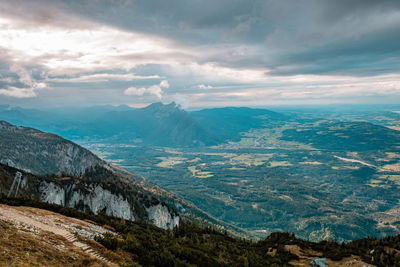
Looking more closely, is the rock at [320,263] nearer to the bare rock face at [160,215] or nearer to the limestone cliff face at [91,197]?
the limestone cliff face at [91,197]

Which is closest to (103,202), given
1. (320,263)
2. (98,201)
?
(98,201)

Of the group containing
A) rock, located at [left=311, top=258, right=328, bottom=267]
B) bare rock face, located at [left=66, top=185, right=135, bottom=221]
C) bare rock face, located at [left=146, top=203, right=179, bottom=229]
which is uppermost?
rock, located at [left=311, top=258, right=328, bottom=267]

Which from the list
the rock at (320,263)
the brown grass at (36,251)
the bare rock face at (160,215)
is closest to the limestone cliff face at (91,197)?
the bare rock face at (160,215)

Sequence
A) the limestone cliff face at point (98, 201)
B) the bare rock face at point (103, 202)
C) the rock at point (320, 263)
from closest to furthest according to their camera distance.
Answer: the rock at point (320, 263), the limestone cliff face at point (98, 201), the bare rock face at point (103, 202)

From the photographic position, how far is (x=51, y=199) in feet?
388

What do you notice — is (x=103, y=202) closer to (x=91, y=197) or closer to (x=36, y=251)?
(x=91, y=197)

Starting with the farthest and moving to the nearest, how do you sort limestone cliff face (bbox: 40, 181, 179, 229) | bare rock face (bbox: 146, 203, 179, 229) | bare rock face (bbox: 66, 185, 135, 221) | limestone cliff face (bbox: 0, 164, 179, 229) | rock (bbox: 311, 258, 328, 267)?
bare rock face (bbox: 146, 203, 179, 229)
bare rock face (bbox: 66, 185, 135, 221)
limestone cliff face (bbox: 40, 181, 179, 229)
limestone cliff face (bbox: 0, 164, 179, 229)
rock (bbox: 311, 258, 328, 267)

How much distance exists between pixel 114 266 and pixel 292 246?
173 ft

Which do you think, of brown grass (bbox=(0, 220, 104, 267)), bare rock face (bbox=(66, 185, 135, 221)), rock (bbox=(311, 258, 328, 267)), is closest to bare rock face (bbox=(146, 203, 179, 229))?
bare rock face (bbox=(66, 185, 135, 221))

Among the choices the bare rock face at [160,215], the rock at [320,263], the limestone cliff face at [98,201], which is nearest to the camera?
the rock at [320,263]

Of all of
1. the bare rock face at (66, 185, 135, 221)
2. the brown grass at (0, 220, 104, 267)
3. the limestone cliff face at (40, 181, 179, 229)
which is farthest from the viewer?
the bare rock face at (66, 185, 135, 221)

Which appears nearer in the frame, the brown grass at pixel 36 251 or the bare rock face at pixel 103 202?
the brown grass at pixel 36 251

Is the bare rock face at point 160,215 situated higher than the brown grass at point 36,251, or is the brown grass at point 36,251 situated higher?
the brown grass at point 36,251

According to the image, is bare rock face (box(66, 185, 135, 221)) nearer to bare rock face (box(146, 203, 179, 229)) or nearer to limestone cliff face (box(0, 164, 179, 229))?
limestone cliff face (box(0, 164, 179, 229))
